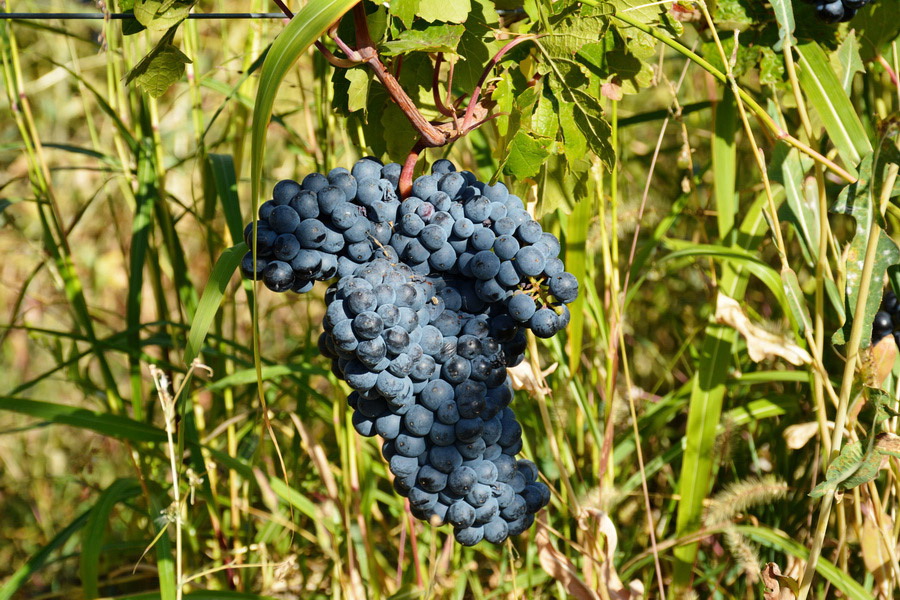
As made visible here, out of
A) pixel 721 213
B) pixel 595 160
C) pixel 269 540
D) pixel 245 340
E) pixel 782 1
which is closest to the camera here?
pixel 782 1

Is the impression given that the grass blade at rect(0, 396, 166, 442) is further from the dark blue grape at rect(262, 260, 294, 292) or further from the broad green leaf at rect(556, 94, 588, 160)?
the broad green leaf at rect(556, 94, 588, 160)

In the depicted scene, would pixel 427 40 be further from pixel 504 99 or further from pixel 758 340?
pixel 758 340

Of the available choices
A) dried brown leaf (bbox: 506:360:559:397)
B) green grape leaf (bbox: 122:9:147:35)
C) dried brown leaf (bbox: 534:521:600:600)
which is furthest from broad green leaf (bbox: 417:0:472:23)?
dried brown leaf (bbox: 534:521:600:600)

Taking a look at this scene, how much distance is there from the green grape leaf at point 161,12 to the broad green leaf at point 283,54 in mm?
199

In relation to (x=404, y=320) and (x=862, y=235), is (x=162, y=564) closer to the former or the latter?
(x=404, y=320)

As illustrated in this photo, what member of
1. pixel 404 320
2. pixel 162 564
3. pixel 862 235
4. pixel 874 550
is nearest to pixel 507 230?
pixel 404 320

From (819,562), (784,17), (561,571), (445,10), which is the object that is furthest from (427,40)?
(819,562)

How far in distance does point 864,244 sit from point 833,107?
243mm

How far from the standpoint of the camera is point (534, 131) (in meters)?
0.86

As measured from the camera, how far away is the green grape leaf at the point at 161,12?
779mm

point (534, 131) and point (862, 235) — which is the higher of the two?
point (534, 131)

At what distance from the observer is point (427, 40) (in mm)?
751

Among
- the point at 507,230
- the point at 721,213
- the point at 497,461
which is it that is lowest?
the point at 497,461

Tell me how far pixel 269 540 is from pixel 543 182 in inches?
35.1
